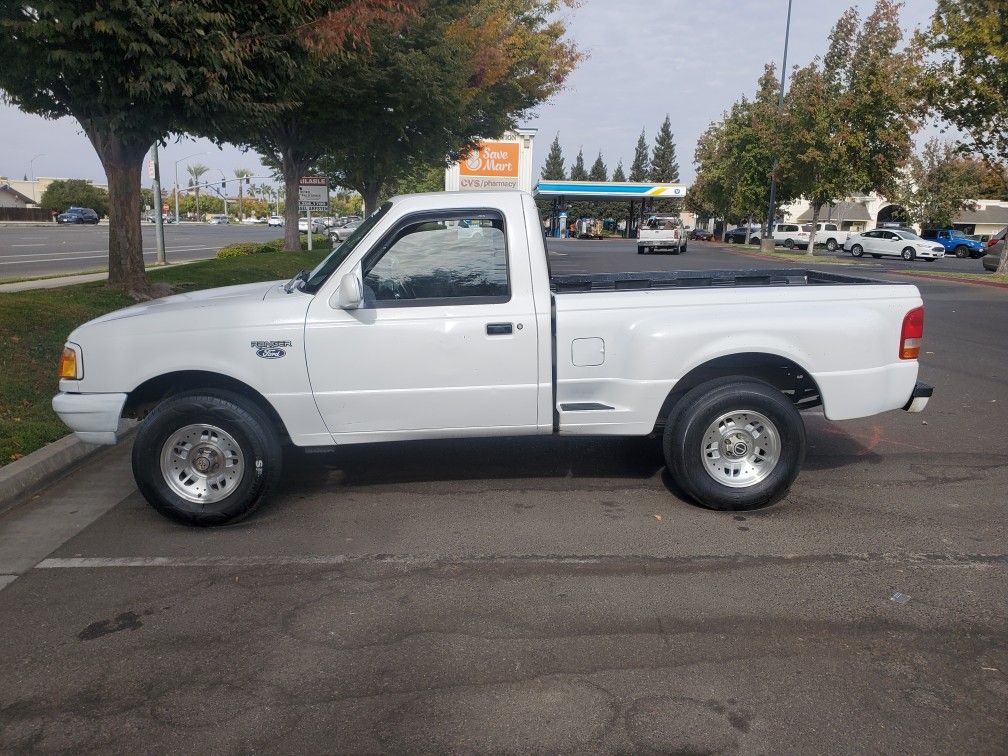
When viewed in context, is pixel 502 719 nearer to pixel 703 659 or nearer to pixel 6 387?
pixel 703 659

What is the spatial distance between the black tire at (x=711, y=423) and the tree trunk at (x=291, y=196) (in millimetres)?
20859

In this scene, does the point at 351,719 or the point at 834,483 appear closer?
the point at 351,719

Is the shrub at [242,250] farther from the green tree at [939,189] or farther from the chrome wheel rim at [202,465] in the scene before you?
the green tree at [939,189]

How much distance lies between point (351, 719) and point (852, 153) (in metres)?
36.5

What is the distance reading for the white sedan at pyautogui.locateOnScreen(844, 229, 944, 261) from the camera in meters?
41.3

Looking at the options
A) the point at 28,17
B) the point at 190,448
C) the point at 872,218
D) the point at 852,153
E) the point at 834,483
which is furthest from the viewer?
the point at 872,218

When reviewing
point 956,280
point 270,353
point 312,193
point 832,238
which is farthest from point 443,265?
point 832,238

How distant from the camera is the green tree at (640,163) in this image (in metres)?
128

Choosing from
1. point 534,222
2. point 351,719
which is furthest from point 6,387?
point 351,719

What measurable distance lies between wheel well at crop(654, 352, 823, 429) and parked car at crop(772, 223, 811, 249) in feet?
175

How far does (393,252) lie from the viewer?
210 inches

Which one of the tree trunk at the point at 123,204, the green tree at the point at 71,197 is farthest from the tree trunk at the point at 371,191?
the green tree at the point at 71,197

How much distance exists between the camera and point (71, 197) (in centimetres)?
9500

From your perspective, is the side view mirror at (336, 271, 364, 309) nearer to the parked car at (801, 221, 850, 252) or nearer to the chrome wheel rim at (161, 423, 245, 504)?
the chrome wheel rim at (161, 423, 245, 504)
